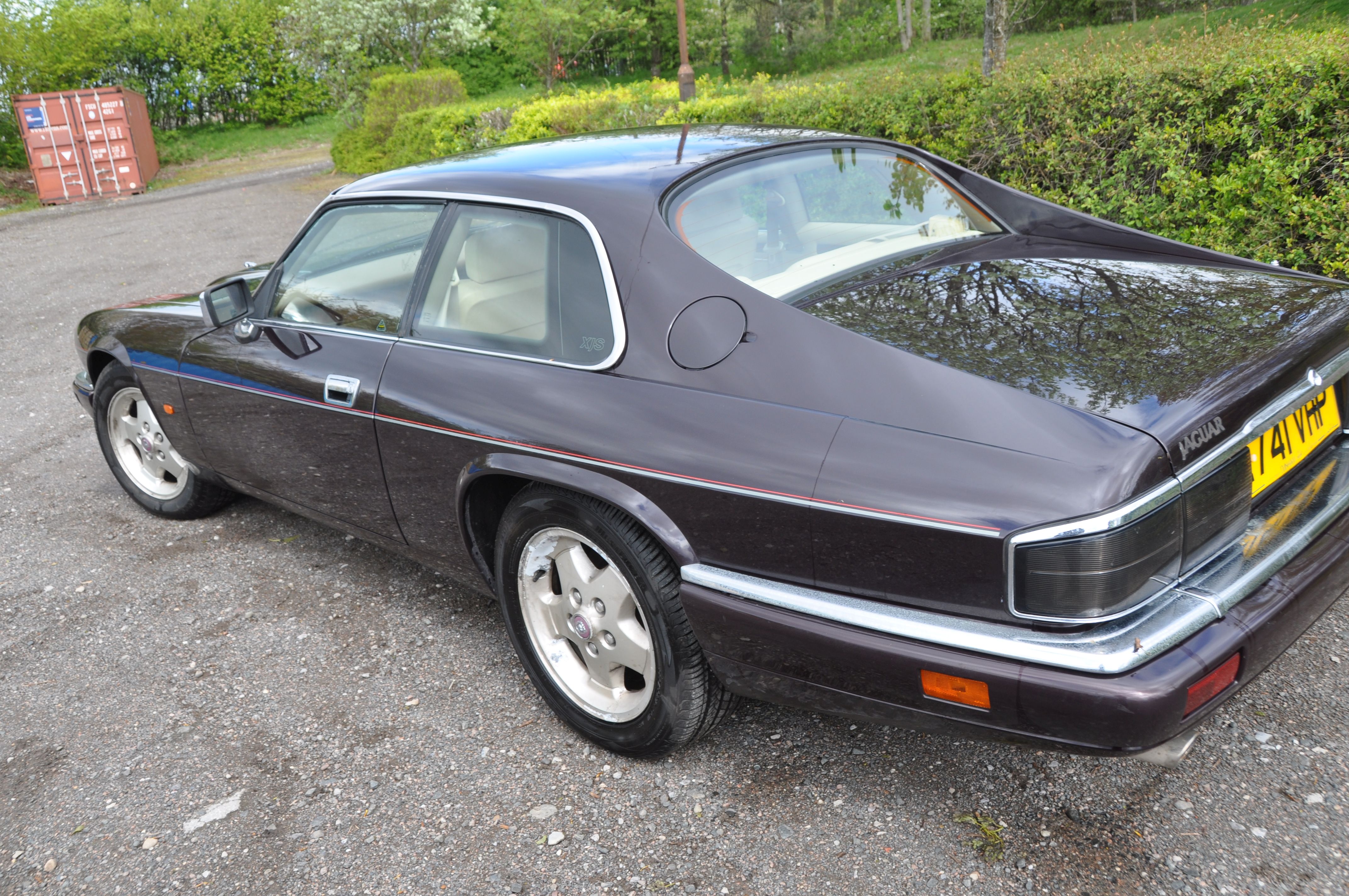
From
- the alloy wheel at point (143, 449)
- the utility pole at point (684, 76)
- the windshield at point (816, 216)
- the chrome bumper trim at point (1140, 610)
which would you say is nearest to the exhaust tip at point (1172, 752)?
the chrome bumper trim at point (1140, 610)

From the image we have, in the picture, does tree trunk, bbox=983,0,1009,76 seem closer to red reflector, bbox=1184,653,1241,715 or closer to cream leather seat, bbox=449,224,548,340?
cream leather seat, bbox=449,224,548,340

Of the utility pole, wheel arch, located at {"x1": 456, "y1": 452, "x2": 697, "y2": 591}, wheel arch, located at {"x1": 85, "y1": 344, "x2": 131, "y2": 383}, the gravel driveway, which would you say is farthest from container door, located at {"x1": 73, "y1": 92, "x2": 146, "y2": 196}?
wheel arch, located at {"x1": 456, "y1": 452, "x2": 697, "y2": 591}

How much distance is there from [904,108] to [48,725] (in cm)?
614

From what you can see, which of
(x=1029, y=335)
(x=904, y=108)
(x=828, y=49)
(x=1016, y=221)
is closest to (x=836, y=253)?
(x=1029, y=335)

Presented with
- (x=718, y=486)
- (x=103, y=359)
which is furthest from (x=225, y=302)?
(x=718, y=486)

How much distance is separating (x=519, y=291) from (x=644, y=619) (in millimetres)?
985

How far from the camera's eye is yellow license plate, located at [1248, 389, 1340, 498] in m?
2.02

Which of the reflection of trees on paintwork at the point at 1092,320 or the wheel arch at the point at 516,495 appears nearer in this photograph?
the reflection of trees on paintwork at the point at 1092,320

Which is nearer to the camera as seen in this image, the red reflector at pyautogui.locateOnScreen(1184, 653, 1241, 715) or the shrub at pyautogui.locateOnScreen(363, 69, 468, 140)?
the red reflector at pyautogui.locateOnScreen(1184, 653, 1241, 715)

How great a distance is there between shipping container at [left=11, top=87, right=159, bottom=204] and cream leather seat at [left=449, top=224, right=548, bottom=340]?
20.2m

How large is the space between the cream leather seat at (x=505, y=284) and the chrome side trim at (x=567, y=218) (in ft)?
0.20

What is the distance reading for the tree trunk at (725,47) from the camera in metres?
37.8

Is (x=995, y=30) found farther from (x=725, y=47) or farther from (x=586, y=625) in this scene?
(x=725, y=47)

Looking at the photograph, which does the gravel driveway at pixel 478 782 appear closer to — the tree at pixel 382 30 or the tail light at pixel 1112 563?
the tail light at pixel 1112 563
